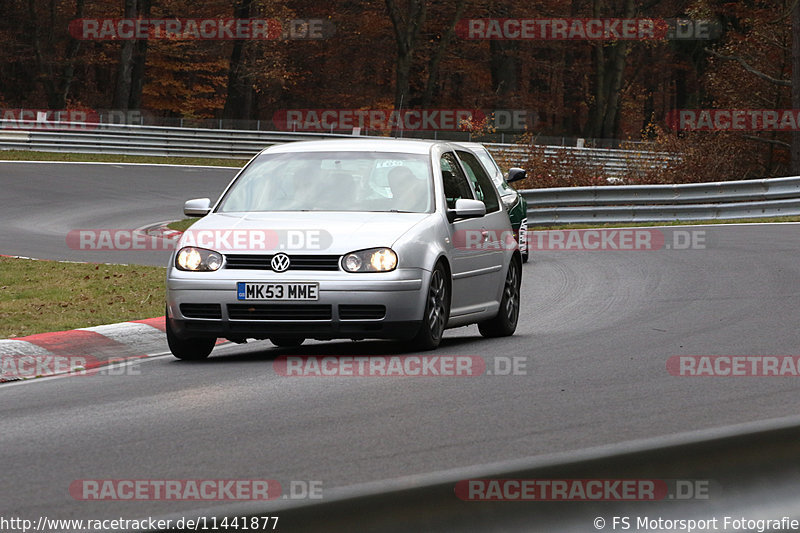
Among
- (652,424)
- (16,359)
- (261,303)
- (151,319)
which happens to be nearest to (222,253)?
(261,303)

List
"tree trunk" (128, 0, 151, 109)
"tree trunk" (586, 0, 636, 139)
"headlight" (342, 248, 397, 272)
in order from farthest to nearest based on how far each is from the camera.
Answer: "tree trunk" (586, 0, 636, 139), "tree trunk" (128, 0, 151, 109), "headlight" (342, 248, 397, 272)

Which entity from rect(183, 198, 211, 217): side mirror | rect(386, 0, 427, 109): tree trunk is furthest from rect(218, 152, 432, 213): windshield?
rect(386, 0, 427, 109): tree trunk

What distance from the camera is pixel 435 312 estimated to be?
10.0 m

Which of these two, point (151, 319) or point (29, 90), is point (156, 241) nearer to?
point (151, 319)

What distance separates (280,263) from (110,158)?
116ft

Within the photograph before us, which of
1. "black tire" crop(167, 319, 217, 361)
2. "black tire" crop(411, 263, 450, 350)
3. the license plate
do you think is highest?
the license plate

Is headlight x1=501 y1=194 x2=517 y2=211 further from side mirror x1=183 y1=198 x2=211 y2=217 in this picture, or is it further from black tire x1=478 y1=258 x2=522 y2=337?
side mirror x1=183 y1=198 x2=211 y2=217

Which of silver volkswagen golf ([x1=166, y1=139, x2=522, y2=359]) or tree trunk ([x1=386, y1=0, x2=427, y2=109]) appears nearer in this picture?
silver volkswagen golf ([x1=166, y1=139, x2=522, y2=359])

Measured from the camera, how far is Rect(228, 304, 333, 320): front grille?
9.30 metres

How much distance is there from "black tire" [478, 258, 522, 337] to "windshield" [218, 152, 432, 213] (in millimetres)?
1437

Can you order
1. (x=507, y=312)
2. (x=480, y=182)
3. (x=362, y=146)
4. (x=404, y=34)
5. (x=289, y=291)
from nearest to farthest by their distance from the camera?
(x=289, y=291) < (x=362, y=146) < (x=507, y=312) < (x=480, y=182) < (x=404, y=34)

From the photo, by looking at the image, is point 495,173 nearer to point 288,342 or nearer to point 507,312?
point 507,312

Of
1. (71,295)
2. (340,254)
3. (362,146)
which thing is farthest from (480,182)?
(71,295)

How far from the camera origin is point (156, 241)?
2308 cm
